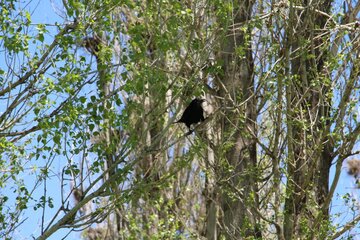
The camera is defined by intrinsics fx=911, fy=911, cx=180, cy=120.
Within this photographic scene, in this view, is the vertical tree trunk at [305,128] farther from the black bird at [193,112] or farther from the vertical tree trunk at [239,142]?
the black bird at [193,112]

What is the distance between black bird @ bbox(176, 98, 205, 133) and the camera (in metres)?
11.4

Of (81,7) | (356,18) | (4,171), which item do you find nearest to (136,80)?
(81,7)

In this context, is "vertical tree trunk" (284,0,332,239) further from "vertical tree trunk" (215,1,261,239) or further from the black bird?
the black bird

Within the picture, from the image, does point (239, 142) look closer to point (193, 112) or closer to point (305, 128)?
point (305, 128)

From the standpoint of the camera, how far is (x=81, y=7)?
10344 mm

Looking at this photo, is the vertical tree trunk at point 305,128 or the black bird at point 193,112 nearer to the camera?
the black bird at point 193,112

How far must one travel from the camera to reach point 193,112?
1147 cm

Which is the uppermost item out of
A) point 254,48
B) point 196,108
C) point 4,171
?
point 254,48

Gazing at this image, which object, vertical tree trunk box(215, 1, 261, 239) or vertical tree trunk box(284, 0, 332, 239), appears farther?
vertical tree trunk box(215, 1, 261, 239)

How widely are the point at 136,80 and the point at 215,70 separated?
122 cm

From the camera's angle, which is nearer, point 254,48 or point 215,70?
point 215,70

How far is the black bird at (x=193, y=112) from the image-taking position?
11375 millimetres

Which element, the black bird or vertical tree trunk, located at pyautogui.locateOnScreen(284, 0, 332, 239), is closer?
the black bird

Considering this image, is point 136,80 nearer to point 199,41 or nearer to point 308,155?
point 199,41
